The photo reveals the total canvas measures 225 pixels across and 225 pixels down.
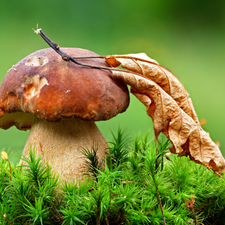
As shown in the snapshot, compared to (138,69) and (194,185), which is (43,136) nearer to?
(138,69)

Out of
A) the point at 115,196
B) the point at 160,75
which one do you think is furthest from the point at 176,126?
the point at 115,196

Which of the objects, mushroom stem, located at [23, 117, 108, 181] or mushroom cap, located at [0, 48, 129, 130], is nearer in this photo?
mushroom cap, located at [0, 48, 129, 130]

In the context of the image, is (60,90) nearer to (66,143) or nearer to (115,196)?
(66,143)

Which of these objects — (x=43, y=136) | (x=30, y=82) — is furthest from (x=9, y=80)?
(x=43, y=136)

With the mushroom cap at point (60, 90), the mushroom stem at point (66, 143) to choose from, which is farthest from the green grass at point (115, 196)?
the mushroom cap at point (60, 90)

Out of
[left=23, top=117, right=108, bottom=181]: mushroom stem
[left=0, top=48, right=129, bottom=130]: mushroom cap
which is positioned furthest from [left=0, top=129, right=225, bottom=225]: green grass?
[left=0, top=48, right=129, bottom=130]: mushroom cap

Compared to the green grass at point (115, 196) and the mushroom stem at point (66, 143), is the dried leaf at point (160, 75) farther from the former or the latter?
the mushroom stem at point (66, 143)

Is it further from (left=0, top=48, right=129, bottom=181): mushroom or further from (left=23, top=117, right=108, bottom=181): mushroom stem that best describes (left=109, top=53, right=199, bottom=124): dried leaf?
(left=23, top=117, right=108, bottom=181): mushroom stem
